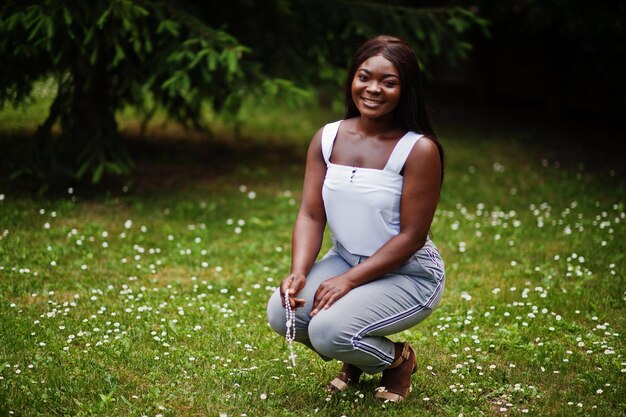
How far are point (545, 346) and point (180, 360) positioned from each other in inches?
88.0

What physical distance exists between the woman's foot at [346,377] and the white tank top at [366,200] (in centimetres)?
69

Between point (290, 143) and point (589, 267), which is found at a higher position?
point (589, 267)

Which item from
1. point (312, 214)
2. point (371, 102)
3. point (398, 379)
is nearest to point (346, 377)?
point (398, 379)

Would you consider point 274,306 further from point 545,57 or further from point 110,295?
point 545,57

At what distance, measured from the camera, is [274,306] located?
12.4 feet

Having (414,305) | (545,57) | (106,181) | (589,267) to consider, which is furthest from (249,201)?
(545,57)

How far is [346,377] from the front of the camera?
410cm

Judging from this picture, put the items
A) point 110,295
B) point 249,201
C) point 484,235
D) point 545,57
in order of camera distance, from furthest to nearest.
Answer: point 545,57
point 249,201
point 484,235
point 110,295

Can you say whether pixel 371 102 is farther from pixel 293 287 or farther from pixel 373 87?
pixel 293 287

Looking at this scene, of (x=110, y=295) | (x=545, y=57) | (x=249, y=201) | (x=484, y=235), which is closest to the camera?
(x=110, y=295)

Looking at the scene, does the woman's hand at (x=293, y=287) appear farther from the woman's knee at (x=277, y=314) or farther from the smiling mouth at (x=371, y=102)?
→ the smiling mouth at (x=371, y=102)

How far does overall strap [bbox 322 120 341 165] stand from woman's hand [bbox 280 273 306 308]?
23.7 inches

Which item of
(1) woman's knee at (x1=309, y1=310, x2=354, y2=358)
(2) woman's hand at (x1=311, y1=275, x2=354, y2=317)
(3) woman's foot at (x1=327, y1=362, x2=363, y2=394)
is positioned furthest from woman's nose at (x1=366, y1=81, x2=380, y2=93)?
(3) woman's foot at (x1=327, y1=362, x2=363, y2=394)

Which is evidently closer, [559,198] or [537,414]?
[537,414]
